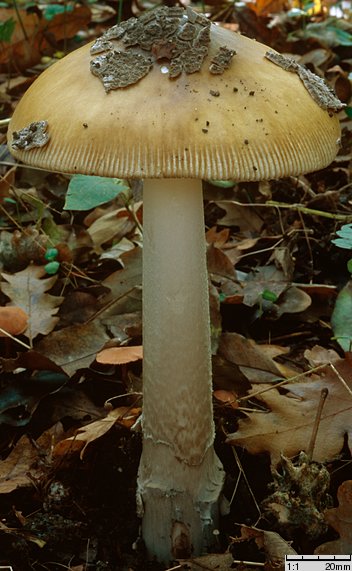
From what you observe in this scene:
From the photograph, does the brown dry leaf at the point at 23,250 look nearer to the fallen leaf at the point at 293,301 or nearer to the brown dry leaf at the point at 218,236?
the brown dry leaf at the point at 218,236

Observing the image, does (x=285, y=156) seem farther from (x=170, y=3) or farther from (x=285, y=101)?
(x=170, y=3)

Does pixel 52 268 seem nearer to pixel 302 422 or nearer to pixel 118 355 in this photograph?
pixel 118 355

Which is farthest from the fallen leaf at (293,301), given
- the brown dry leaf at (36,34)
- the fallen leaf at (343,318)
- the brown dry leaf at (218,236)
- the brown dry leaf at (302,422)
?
the brown dry leaf at (36,34)

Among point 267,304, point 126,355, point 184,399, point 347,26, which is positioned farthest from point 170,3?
point 184,399

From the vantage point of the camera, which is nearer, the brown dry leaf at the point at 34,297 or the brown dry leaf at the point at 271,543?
the brown dry leaf at the point at 271,543

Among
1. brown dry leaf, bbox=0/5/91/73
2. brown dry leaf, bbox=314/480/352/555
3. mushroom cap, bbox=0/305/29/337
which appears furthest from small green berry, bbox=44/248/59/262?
brown dry leaf, bbox=0/5/91/73

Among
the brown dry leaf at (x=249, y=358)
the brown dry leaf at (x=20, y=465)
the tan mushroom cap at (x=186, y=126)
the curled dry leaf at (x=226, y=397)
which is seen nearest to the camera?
the tan mushroom cap at (x=186, y=126)
